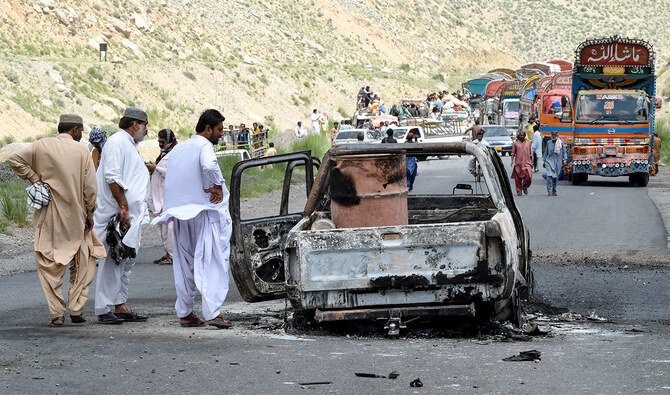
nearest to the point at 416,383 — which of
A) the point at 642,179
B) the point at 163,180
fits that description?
the point at 163,180

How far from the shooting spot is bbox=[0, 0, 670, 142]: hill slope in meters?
64.3

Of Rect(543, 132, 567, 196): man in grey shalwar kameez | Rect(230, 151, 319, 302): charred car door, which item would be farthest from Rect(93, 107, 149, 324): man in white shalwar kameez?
Rect(543, 132, 567, 196): man in grey shalwar kameez

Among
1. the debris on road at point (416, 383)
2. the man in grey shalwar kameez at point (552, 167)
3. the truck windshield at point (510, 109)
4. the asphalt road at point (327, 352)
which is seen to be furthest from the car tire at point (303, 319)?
the truck windshield at point (510, 109)

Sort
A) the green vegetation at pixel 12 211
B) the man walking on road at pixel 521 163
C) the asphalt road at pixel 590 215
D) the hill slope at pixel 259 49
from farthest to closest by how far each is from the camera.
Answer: the hill slope at pixel 259 49 < the man walking on road at pixel 521 163 < the green vegetation at pixel 12 211 < the asphalt road at pixel 590 215

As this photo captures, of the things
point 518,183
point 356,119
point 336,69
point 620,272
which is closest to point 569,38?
point 336,69

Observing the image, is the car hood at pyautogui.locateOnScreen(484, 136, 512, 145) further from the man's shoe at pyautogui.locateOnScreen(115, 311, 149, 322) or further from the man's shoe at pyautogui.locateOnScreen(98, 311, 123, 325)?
the man's shoe at pyautogui.locateOnScreen(98, 311, 123, 325)

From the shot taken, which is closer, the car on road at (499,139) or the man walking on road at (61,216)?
the man walking on road at (61,216)

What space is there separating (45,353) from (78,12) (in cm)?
7007

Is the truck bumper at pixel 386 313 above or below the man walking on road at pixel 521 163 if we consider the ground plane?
below

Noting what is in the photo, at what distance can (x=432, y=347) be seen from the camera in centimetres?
937

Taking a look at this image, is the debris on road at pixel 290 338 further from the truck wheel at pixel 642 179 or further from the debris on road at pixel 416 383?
the truck wheel at pixel 642 179

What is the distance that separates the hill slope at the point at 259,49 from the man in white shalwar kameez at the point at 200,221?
45488 millimetres

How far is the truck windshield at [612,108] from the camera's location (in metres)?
33.4

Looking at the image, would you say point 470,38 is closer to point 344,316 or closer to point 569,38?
point 569,38
